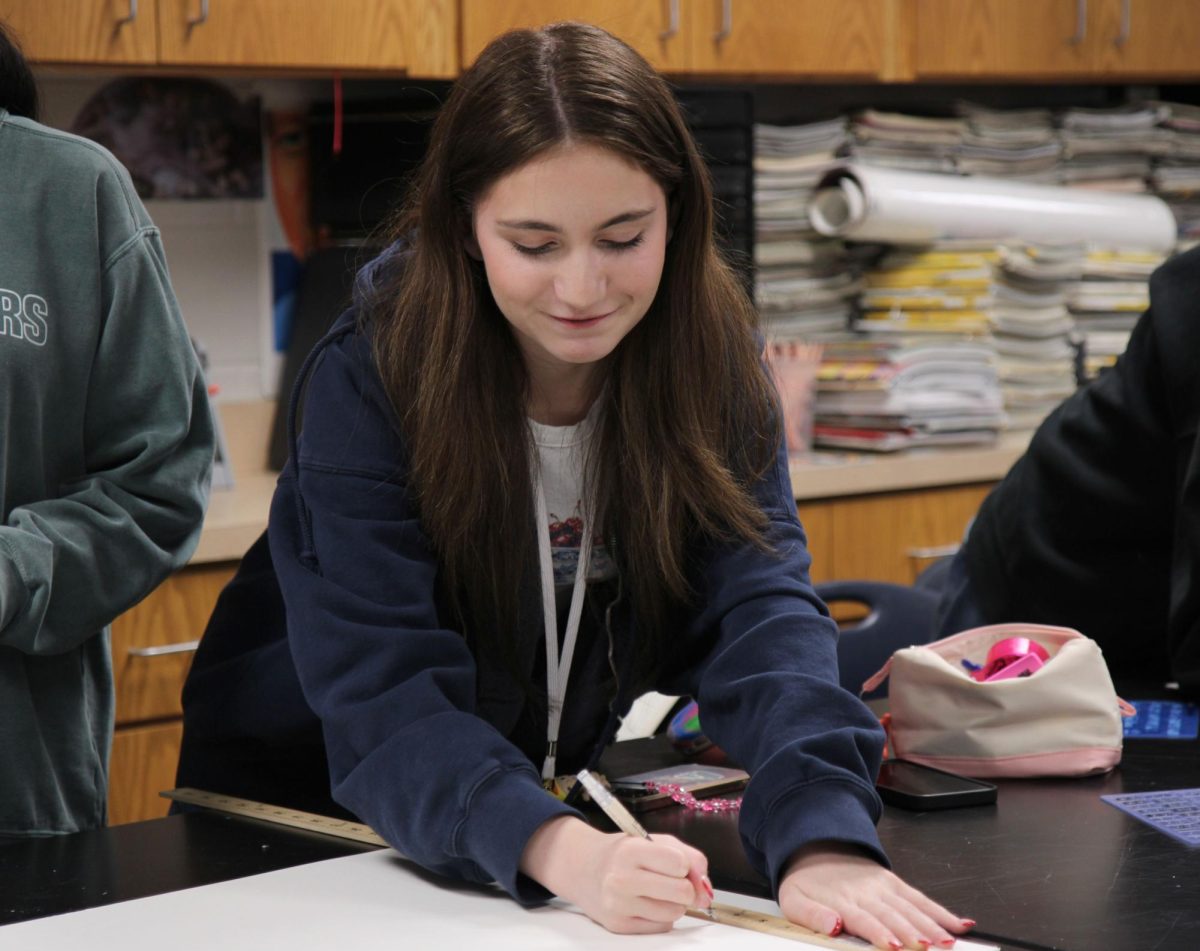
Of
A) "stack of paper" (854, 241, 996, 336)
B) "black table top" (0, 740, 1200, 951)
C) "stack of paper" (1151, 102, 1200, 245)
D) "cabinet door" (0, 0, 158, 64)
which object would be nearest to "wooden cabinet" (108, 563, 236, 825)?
"cabinet door" (0, 0, 158, 64)

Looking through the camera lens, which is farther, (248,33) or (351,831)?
(248,33)

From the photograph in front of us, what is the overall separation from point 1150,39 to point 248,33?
203 cm

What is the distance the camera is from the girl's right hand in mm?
1010

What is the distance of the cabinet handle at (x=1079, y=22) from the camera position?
11.3ft

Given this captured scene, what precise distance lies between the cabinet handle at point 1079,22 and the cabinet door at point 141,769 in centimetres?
226

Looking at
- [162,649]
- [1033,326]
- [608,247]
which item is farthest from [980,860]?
[1033,326]

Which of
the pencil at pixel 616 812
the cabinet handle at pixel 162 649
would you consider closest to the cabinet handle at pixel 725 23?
the cabinet handle at pixel 162 649

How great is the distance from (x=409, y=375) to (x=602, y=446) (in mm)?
160

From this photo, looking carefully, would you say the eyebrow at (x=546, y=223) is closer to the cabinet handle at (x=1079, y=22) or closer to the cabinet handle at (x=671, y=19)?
the cabinet handle at (x=671, y=19)

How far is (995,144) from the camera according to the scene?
3480mm

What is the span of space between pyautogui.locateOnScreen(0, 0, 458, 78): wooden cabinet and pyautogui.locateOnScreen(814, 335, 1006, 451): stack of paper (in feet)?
3.06

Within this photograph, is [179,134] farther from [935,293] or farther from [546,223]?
[546,223]

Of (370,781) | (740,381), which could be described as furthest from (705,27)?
(370,781)

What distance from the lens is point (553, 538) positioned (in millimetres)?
1281
